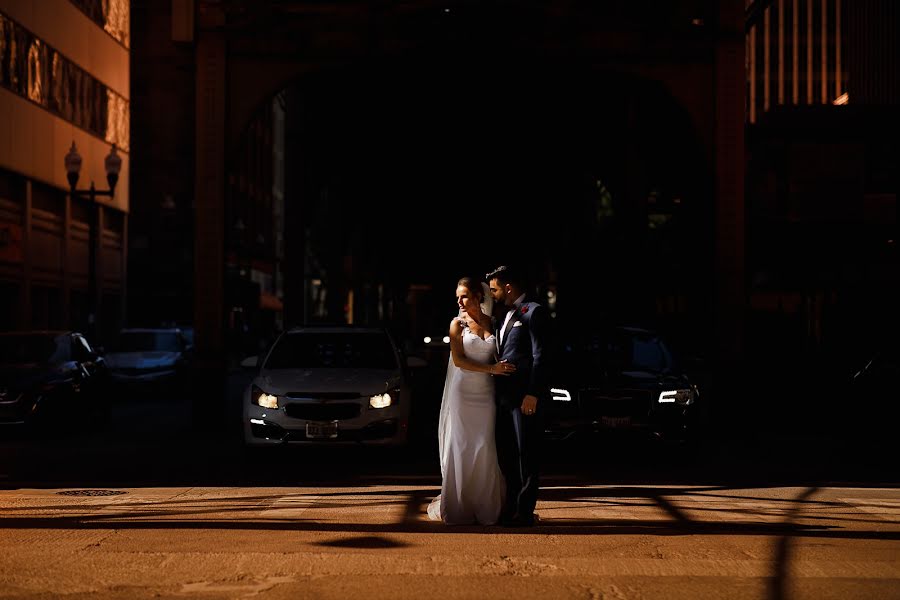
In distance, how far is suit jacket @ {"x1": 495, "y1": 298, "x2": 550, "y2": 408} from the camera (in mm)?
9891

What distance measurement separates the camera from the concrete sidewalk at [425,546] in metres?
7.67

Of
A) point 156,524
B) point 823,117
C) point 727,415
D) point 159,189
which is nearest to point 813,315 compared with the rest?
point 823,117

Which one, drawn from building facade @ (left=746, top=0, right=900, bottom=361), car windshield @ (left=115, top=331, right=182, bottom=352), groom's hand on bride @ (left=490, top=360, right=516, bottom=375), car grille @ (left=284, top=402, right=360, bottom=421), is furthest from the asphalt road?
car windshield @ (left=115, top=331, right=182, bottom=352)

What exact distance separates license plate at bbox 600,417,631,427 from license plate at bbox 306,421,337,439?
3.07 m

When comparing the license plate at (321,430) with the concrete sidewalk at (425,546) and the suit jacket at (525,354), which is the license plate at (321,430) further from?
the suit jacket at (525,354)

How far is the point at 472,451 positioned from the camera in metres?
10.2

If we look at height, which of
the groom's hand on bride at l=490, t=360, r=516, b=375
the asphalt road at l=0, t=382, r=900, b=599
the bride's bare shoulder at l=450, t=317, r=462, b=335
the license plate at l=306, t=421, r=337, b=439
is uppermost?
the bride's bare shoulder at l=450, t=317, r=462, b=335

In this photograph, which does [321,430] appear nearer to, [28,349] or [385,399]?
[385,399]

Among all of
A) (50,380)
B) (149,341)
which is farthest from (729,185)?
(149,341)

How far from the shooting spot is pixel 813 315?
3064cm

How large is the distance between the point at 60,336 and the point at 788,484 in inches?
487

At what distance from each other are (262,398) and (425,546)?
6646mm

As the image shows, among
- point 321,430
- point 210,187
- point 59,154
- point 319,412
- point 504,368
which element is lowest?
point 321,430

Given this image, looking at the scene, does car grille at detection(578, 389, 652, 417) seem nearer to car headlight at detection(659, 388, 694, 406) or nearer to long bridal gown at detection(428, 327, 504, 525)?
car headlight at detection(659, 388, 694, 406)
